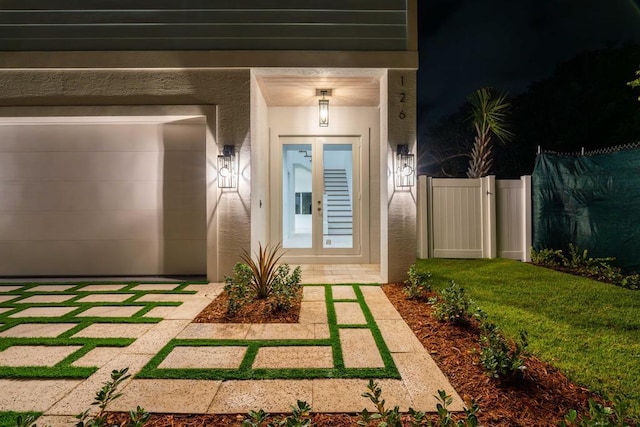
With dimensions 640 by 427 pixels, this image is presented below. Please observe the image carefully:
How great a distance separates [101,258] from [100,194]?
103 cm

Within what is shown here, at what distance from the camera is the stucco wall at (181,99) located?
4.43 meters

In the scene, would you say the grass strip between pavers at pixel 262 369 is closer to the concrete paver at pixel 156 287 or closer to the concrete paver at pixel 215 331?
the concrete paver at pixel 215 331

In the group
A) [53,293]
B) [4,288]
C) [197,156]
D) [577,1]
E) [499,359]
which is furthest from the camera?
[577,1]

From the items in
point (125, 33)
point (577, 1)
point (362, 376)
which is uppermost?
point (577, 1)

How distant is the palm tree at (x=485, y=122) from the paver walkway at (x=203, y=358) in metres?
4.59

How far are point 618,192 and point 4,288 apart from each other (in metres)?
8.74

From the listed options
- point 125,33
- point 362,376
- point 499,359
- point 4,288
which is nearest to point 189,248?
point 4,288

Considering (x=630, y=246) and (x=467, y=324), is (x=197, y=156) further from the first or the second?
(x=630, y=246)

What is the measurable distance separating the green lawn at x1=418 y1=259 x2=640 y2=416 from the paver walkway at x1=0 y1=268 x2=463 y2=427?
0.93 meters

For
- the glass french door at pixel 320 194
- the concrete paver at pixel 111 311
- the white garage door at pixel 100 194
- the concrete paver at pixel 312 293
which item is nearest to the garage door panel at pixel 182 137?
the white garage door at pixel 100 194

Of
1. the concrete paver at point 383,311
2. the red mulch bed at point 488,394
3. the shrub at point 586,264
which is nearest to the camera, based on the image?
the red mulch bed at point 488,394

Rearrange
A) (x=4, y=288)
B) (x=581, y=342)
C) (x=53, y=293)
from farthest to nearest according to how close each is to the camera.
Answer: (x=4, y=288) < (x=53, y=293) < (x=581, y=342)

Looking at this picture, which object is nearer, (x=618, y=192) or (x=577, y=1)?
(x=618, y=192)

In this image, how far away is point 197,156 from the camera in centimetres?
483
